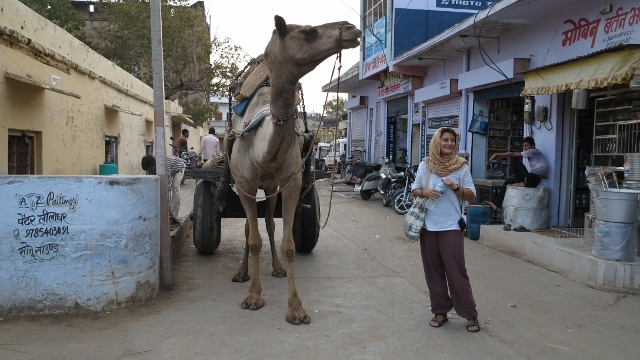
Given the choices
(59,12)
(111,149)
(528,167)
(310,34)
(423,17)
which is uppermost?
(59,12)

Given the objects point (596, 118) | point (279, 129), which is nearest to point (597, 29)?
point (596, 118)

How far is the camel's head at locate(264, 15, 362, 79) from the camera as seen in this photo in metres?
3.61

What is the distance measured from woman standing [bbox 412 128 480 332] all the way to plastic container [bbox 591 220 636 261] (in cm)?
242

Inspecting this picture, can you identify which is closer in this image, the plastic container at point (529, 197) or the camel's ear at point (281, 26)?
the camel's ear at point (281, 26)

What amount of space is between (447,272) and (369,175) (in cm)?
1002

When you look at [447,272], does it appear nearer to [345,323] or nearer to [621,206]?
[345,323]

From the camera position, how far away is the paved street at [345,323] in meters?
3.80

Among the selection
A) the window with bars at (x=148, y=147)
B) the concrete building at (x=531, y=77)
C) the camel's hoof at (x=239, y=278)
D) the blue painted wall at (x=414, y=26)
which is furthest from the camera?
the window with bars at (x=148, y=147)

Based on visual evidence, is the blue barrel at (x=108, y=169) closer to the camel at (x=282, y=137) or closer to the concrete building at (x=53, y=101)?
the concrete building at (x=53, y=101)

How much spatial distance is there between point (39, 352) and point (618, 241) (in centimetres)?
572

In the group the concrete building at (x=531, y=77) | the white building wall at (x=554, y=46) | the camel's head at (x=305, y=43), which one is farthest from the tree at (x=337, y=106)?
the white building wall at (x=554, y=46)

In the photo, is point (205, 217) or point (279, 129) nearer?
point (279, 129)

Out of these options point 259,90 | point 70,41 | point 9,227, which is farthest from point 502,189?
point 70,41

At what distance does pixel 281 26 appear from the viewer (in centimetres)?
387
